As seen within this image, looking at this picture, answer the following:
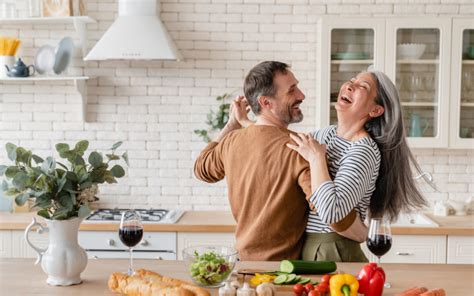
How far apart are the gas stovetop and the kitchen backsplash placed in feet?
0.65

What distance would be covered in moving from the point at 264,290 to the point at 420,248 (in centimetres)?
240

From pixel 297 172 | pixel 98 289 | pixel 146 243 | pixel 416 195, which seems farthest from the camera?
pixel 146 243

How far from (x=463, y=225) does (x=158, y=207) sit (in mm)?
2201

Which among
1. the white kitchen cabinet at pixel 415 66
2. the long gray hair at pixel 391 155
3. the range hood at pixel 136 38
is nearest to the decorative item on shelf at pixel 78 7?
the range hood at pixel 136 38

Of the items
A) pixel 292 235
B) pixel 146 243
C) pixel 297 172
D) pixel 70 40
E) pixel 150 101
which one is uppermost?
pixel 70 40

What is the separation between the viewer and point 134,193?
482 cm

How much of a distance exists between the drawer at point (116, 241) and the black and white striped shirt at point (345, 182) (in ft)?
5.40

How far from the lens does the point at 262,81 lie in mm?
2777

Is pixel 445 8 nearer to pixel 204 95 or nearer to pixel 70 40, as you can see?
pixel 204 95

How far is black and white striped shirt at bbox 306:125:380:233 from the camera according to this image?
238 centimetres

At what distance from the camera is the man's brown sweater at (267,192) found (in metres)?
2.58

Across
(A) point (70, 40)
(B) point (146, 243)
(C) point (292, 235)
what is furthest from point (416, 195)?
(A) point (70, 40)

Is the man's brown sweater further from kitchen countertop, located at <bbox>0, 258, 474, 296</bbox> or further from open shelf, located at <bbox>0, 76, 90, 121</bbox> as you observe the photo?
open shelf, located at <bbox>0, 76, 90, 121</bbox>

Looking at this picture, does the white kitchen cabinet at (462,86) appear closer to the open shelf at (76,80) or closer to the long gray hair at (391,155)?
the long gray hair at (391,155)
